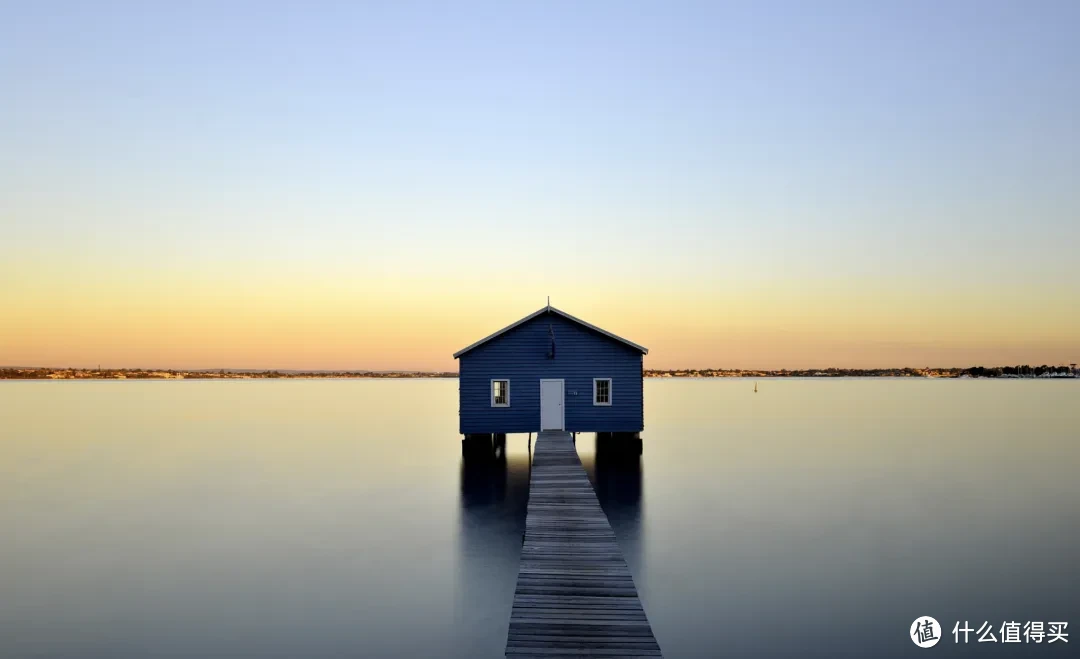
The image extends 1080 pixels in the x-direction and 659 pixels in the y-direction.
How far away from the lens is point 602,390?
88.4 feet

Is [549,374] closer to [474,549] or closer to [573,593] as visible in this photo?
[474,549]

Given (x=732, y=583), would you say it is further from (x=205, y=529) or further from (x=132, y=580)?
(x=205, y=529)

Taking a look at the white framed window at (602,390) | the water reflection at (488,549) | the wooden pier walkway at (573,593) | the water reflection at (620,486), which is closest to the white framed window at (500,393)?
the water reflection at (488,549)

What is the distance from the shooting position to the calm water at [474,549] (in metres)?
11.0

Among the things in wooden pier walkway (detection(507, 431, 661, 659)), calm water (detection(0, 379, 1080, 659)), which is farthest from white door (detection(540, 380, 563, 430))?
wooden pier walkway (detection(507, 431, 661, 659))

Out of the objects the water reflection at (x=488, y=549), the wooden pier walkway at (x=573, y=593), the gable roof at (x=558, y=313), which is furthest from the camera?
the gable roof at (x=558, y=313)

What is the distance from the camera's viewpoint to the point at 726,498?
22.5 metres

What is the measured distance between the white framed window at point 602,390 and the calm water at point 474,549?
3.05 m

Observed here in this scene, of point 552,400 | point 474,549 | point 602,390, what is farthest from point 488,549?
point 602,390

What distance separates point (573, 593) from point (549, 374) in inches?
694

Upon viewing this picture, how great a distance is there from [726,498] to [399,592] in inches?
524

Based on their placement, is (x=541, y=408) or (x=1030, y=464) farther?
(x=1030, y=464)

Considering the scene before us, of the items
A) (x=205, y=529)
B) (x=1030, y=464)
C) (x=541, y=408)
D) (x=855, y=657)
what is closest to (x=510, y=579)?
(x=855, y=657)

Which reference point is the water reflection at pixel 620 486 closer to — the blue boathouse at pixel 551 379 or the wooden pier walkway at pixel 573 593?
the blue boathouse at pixel 551 379
